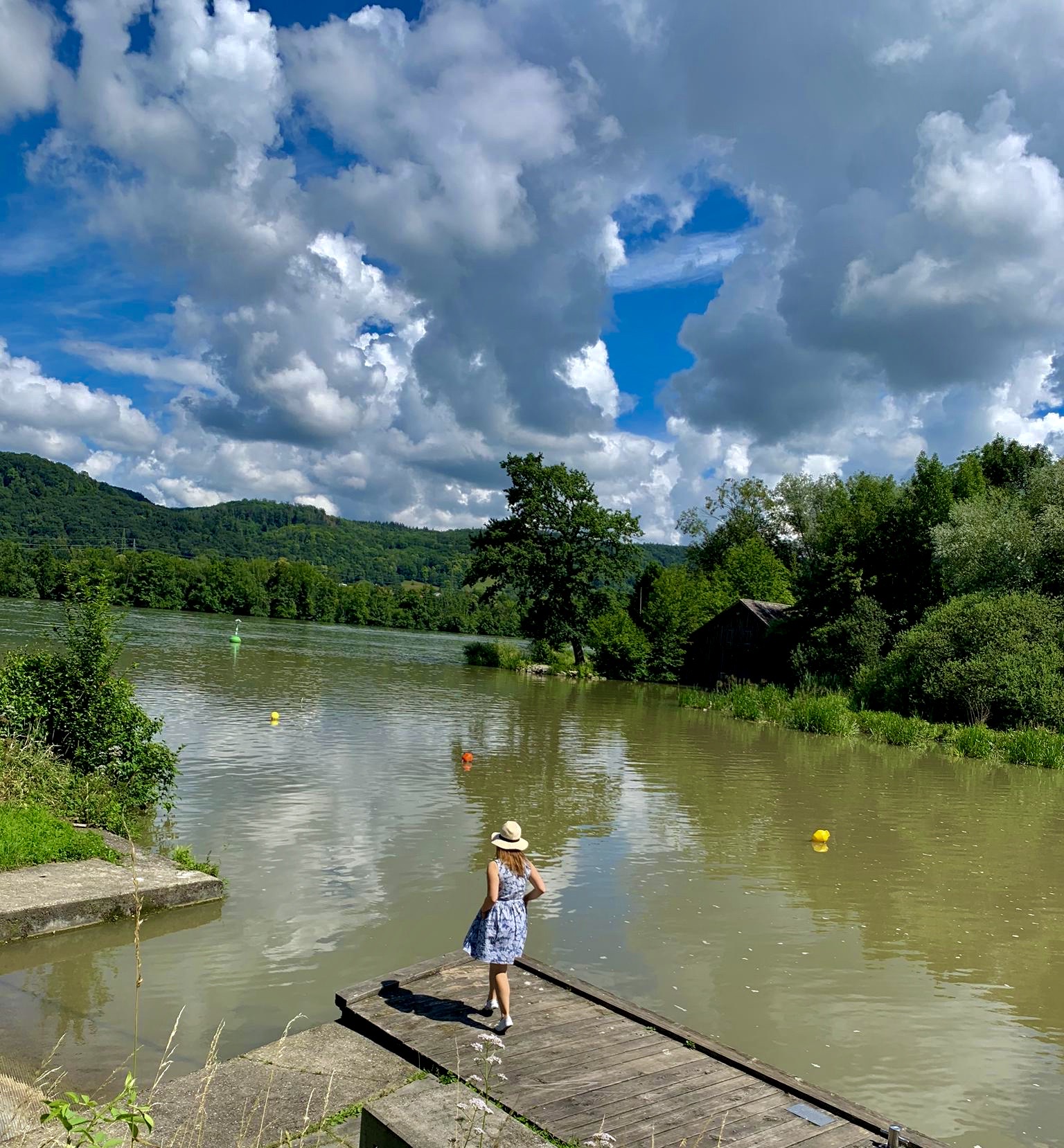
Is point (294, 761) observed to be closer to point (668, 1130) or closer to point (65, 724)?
point (65, 724)

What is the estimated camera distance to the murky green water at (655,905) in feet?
25.0

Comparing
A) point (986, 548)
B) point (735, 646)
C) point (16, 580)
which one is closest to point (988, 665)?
point (986, 548)

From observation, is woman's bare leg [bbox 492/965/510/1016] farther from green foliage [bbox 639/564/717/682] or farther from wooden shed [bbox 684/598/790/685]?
green foliage [bbox 639/564/717/682]

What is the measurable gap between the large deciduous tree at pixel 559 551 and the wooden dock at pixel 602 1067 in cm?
5078

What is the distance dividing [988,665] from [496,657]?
3332 centimetres

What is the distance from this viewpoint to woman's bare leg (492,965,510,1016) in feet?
22.3

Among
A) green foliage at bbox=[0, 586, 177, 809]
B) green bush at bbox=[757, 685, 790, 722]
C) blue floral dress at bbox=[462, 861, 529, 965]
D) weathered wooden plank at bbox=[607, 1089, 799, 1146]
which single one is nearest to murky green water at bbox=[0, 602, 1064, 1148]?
green foliage at bbox=[0, 586, 177, 809]

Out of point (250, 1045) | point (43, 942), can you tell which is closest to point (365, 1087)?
point (250, 1045)

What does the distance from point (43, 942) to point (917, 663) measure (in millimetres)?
30907

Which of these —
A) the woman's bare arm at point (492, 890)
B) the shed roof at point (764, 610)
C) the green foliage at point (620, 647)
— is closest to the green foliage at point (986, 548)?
the shed roof at point (764, 610)

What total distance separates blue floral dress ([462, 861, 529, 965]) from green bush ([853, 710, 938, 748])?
25.1 m

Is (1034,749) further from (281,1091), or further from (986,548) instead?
(281,1091)

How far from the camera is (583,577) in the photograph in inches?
2306

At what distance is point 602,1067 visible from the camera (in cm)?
626
